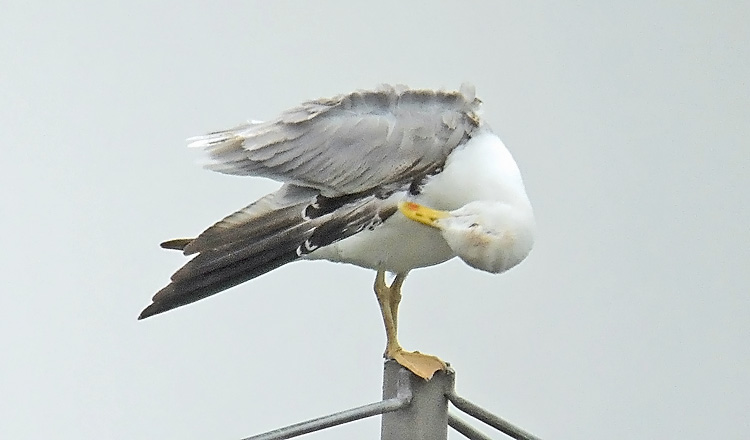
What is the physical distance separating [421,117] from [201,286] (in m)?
0.26

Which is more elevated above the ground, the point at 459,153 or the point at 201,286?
the point at 459,153

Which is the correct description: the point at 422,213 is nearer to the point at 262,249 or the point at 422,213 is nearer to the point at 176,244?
the point at 262,249

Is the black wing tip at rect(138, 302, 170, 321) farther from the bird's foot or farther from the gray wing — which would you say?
the bird's foot

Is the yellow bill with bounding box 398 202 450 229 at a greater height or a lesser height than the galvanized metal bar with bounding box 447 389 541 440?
greater

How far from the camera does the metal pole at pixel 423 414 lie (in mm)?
986

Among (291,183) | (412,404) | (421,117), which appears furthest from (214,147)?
(412,404)

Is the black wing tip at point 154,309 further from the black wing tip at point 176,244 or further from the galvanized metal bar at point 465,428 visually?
the galvanized metal bar at point 465,428

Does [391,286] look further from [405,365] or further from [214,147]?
[214,147]

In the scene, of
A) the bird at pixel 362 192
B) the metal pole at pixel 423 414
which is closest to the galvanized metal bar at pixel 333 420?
the metal pole at pixel 423 414

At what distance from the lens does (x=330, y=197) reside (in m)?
0.95

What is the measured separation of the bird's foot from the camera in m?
1.01

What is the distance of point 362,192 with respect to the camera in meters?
0.94

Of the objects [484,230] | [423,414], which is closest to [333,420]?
[423,414]

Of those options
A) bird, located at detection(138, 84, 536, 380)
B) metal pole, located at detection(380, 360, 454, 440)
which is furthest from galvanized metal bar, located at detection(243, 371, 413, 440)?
bird, located at detection(138, 84, 536, 380)
